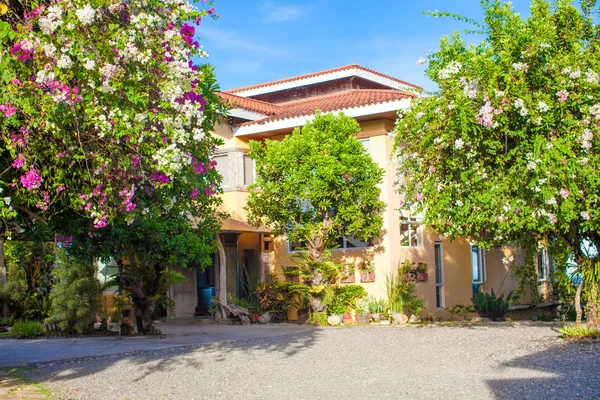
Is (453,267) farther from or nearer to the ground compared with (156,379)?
farther from the ground

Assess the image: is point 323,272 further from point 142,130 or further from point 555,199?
point 142,130

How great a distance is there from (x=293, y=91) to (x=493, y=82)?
14.2 m

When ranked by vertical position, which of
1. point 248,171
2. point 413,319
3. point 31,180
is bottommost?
point 413,319

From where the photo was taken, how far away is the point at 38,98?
6477 millimetres

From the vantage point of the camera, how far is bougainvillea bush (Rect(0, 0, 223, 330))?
6.43 meters

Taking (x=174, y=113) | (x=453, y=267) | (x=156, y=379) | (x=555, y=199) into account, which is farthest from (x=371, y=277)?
(x=174, y=113)

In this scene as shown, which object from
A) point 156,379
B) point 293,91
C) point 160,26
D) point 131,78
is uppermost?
point 293,91

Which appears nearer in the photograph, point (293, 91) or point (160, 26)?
point (160, 26)

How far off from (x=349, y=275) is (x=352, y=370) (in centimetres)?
915

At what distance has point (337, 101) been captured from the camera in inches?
806

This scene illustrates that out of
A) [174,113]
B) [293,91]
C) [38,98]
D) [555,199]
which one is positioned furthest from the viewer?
[293,91]

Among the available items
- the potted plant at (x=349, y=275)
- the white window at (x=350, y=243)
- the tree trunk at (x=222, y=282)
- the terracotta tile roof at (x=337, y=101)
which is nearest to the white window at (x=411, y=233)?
the white window at (x=350, y=243)

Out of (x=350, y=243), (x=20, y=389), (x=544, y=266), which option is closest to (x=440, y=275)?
(x=350, y=243)

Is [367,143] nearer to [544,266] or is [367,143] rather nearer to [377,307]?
[377,307]
